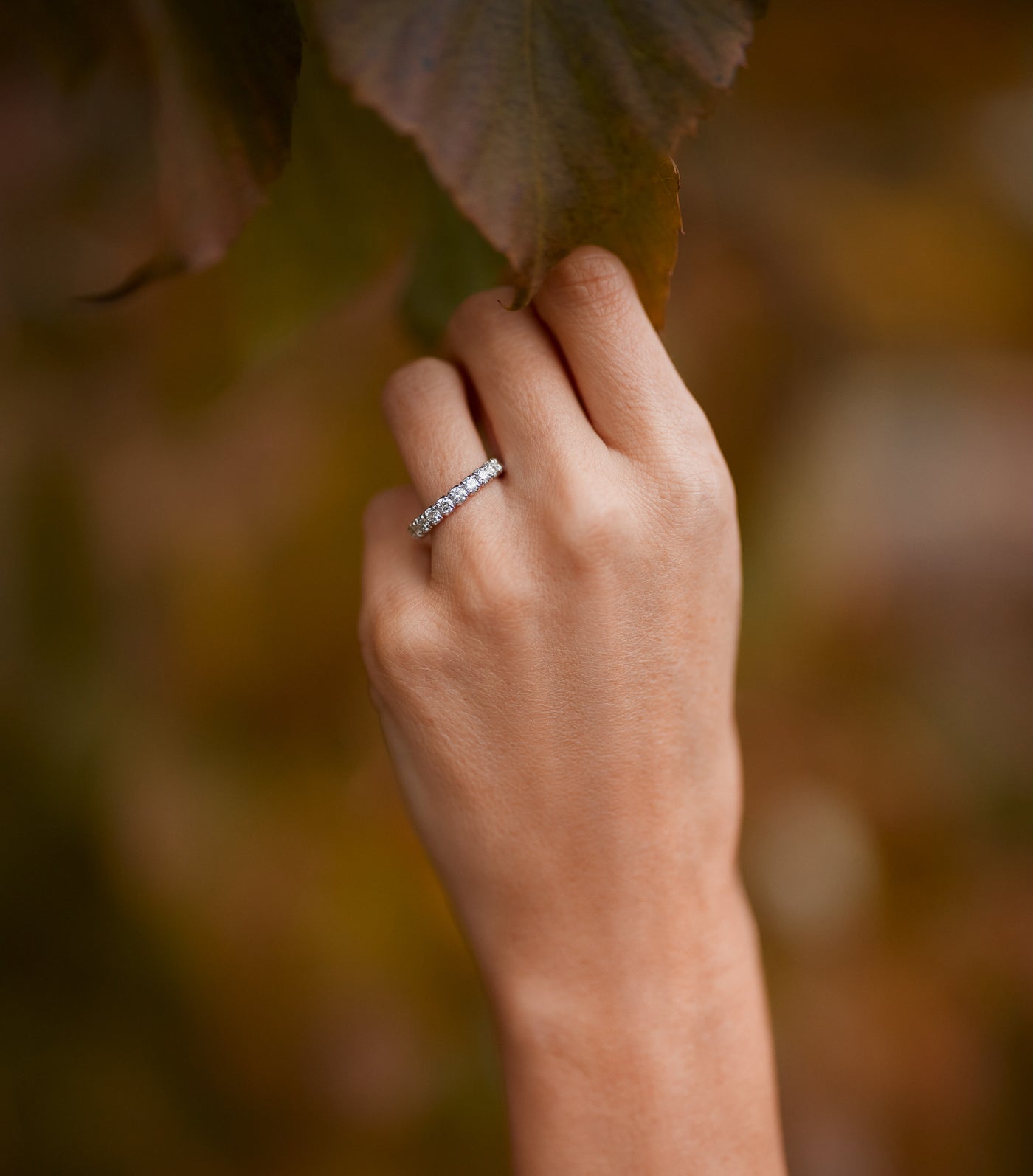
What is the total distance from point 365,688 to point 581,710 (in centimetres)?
53

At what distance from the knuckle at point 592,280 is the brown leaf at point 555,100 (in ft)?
0.26

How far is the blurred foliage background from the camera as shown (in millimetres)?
871

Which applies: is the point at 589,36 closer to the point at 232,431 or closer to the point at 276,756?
the point at 232,431

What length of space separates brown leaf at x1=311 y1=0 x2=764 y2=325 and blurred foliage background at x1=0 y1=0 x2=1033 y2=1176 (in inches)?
18.6

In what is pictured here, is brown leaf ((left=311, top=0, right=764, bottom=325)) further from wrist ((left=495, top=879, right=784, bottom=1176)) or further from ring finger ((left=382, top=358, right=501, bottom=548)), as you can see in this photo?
wrist ((left=495, top=879, right=784, bottom=1176))

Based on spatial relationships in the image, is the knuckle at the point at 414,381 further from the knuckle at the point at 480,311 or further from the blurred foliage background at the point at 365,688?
the blurred foliage background at the point at 365,688

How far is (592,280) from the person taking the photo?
42cm

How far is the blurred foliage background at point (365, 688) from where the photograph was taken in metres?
0.87

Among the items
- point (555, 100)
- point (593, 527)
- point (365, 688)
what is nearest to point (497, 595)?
point (593, 527)

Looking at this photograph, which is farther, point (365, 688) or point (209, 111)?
point (365, 688)

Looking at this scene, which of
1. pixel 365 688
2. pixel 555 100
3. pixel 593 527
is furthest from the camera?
pixel 365 688

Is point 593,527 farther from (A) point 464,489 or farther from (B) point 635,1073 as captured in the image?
(B) point 635,1073

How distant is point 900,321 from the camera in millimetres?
971

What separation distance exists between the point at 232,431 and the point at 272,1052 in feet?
2.01
